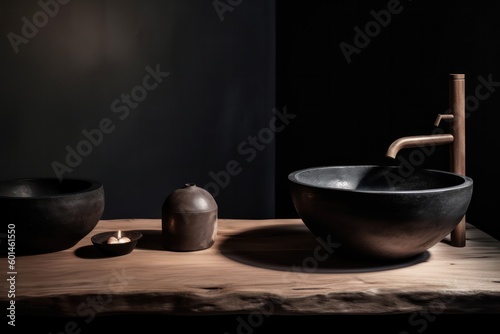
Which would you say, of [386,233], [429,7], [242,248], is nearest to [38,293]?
[242,248]

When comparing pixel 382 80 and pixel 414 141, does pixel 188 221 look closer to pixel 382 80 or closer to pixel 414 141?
pixel 414 141

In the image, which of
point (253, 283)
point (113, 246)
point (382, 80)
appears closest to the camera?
point (253, 283)

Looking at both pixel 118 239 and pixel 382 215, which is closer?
pixel 382 215

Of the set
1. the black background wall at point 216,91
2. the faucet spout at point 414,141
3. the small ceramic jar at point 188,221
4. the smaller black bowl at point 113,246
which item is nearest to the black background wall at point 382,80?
the black background wall at point 216,91

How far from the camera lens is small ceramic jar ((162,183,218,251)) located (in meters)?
1.19

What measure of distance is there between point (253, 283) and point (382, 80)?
0.83m

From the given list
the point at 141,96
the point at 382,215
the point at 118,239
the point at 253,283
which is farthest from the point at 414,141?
the point at 141,96

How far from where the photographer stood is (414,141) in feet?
3.88

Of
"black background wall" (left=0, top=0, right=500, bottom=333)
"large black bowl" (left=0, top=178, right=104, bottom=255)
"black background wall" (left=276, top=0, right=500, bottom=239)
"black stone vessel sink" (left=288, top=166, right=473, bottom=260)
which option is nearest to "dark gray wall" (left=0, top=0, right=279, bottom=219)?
"black background wall" (left=0, top=0, right=500, bottom=333)

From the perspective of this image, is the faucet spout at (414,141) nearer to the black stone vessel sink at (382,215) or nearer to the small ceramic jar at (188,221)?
the black stone vessel sink at (382,215)

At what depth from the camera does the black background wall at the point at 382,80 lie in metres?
1.47

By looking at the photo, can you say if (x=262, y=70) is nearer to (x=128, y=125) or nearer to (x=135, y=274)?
(x=128, y=125)

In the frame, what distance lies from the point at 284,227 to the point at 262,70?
554 mm

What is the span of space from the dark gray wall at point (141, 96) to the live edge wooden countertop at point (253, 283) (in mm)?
577
